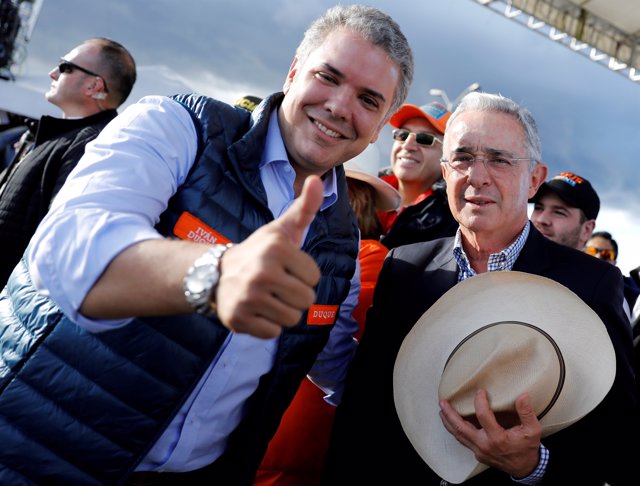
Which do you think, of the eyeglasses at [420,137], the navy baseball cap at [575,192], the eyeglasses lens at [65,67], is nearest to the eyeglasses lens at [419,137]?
the eyeglasses at [420,137]

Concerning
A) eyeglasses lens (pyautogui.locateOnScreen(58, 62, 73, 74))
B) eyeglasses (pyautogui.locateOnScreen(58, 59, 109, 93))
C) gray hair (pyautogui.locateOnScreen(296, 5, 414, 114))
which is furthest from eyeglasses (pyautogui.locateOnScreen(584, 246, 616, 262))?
eyeglasses lens (pyautogui.locateOnScreen(58, 62, 73, 74))

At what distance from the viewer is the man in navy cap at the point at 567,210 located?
3.73 meters

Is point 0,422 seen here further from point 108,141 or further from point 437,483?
point 437,483

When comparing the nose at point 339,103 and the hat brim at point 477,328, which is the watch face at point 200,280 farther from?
the hat brim at point 477,328

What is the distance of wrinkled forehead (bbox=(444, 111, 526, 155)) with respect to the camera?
199 centimetres

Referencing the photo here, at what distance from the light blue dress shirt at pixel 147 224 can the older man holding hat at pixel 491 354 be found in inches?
19.2

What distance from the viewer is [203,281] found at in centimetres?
84

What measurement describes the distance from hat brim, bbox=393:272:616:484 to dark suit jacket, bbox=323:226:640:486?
20cm

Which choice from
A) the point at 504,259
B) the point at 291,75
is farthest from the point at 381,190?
the point at 291,75

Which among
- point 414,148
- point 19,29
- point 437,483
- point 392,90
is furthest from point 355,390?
point 19,29

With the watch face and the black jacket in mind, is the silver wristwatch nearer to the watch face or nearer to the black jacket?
the watch face

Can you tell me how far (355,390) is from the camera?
77.0 inches

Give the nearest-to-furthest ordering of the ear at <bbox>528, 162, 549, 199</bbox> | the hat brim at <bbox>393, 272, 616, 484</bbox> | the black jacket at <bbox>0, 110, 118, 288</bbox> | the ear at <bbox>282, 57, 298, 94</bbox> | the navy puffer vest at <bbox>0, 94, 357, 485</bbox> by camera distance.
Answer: the navy puffer vest at <bbox>0, 94, 357, 485</bbox> → the hat brim at <bbox>393, 272, 616, 484</bbox> → the ear at <bbox>282, 57, 298, 94</bbox> → the ear at <bbox>528, 162, 549, 199</bbox> → the black jacket at <bbox>0, 110, 118, 288</bbox>

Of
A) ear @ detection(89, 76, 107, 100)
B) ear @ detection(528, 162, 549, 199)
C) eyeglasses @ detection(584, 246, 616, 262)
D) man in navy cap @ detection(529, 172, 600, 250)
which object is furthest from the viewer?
eyeglasses @ detection(584, 246, 616, 262)
